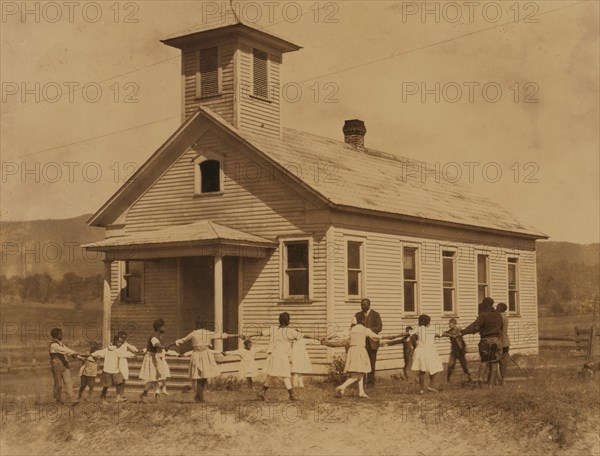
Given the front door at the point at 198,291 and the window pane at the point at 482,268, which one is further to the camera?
the window pane at the point at 482,268

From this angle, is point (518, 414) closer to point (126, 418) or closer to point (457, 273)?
point (126, 418)

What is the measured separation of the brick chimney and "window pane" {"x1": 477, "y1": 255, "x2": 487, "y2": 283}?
18.4ft

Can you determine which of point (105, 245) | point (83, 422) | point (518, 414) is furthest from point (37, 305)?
point (518, 414)

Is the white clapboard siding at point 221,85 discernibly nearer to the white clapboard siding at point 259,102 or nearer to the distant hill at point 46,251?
the white clapboard siding at point 259,102

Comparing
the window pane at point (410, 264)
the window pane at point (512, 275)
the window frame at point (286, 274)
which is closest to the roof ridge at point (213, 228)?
the window frame at point (286, 274)

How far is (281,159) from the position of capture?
2219 centimetres

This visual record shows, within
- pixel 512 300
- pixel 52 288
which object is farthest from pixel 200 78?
pixel 52 288

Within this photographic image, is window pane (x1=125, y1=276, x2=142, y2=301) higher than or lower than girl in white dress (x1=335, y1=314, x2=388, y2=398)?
higher

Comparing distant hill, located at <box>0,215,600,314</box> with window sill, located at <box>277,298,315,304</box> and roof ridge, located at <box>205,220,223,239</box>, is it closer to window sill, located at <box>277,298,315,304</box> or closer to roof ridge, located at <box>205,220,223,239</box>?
window sill, located at <box>277,298,315,304</box>

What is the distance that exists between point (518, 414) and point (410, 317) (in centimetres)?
886

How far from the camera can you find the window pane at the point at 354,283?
21953 millimetres

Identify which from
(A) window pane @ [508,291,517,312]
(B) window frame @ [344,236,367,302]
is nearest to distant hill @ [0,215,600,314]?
(A) window pane @ [508,291,517,312]

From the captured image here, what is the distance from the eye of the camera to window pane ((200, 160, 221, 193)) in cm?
2341

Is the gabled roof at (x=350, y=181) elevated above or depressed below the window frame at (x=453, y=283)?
above
